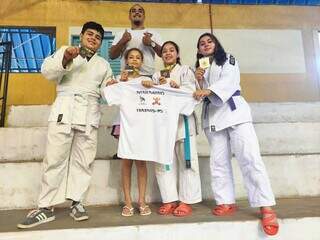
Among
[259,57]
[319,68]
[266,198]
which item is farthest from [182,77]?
[319,68]

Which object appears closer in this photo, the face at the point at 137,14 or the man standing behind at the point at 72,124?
the man standing behind at the point at 72,124

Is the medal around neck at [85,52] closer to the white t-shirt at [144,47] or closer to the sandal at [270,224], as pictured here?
the white t-shirt at [144,47]

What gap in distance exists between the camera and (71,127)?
212cm

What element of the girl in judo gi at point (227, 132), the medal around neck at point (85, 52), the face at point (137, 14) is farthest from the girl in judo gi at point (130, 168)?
the face at point (137, 14)

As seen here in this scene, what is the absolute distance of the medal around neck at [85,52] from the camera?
6.90ft

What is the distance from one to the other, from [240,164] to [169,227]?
2.05 feet

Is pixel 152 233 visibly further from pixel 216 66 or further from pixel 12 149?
pixel 12 149

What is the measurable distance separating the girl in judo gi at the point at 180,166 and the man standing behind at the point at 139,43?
1.14 ft

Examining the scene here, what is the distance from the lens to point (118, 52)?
8.89 feet

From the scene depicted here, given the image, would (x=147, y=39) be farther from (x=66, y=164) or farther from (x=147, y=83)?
(x=66, y=164)

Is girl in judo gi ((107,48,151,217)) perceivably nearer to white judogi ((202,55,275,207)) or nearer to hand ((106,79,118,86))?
hand ((106,79,118,86))

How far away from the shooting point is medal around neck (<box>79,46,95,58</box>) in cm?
210

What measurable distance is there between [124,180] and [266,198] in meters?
0.94

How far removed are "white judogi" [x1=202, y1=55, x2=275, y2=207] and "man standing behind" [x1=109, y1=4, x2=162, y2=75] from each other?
2.01ft
